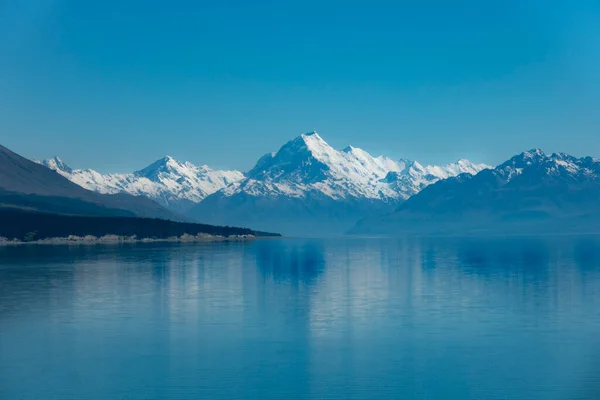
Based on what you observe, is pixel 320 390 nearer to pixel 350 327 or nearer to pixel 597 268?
pixel 350 327

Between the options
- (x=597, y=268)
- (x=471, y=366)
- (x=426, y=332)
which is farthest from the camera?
(x=597, y=268)

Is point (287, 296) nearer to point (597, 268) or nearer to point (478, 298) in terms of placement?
point (478, 298)

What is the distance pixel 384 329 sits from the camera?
237 feet

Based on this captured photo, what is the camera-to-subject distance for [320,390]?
164 ft

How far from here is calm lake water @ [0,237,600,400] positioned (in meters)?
50.9

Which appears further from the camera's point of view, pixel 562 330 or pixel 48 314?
pixel 48 314

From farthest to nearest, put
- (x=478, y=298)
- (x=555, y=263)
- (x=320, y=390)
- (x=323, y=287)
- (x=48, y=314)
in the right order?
(x=555, y=263)
(x=323, y=287)
(x=478, y=298)
(x=48, y=314)
(x=320, y=390)

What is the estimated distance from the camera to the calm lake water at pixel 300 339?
5091 cm

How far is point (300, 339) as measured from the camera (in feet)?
219

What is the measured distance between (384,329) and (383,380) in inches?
781

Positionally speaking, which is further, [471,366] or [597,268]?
[597,268]

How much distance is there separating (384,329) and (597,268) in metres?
89.8

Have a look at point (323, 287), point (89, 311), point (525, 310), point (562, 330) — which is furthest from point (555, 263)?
point (89, 311)

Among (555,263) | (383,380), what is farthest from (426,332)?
(555,263)
